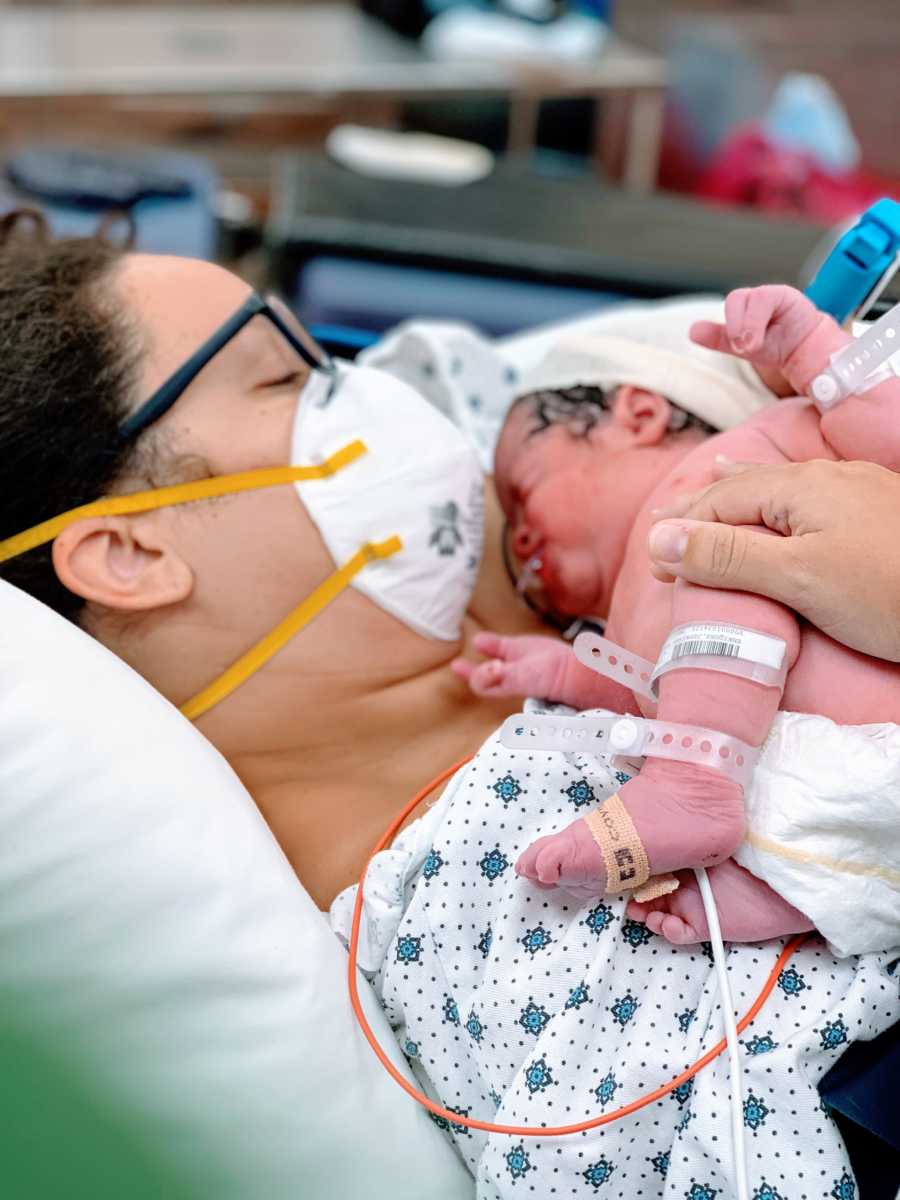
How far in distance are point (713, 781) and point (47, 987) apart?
0.55 metres

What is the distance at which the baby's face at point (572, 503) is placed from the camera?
1.29 meters

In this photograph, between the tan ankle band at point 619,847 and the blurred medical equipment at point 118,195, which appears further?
the blurred medical equipment at point 118,195

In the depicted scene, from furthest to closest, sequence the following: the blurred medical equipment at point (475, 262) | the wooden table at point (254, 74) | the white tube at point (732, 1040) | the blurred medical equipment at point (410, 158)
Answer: the wooden table at point (254, 74)
the blurred medical equipment at point (410, 158)
the blurred medical equipment at point (475, 262)
the white tube at point (732, 1040)

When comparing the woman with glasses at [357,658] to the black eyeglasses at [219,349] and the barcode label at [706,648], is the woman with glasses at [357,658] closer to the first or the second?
the black eyeglasses at [219,349]

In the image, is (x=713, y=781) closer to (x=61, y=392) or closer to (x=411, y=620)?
(x=411, y=620)

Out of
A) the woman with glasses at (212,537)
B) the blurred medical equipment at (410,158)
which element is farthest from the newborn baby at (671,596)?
the blurred medical equipment at (410,158)

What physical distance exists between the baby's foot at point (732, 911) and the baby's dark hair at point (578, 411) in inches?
20.3

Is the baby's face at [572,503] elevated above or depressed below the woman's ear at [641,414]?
below

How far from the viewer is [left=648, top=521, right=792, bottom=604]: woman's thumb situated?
935 mm

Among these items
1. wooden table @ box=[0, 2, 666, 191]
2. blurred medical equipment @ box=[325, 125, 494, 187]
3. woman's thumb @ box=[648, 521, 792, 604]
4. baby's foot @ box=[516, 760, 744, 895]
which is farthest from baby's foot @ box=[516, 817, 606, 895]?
wooden table @ box=[0, 2, 666, 191]

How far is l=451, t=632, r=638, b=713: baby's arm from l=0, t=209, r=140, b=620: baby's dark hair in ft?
1.35

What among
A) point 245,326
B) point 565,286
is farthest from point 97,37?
point 245,326

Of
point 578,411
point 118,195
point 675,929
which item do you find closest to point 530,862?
point 675,929

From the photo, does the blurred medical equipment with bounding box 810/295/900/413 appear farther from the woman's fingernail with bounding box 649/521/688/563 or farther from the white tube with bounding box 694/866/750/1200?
the white tube with bounding box 694/866/750/1200
